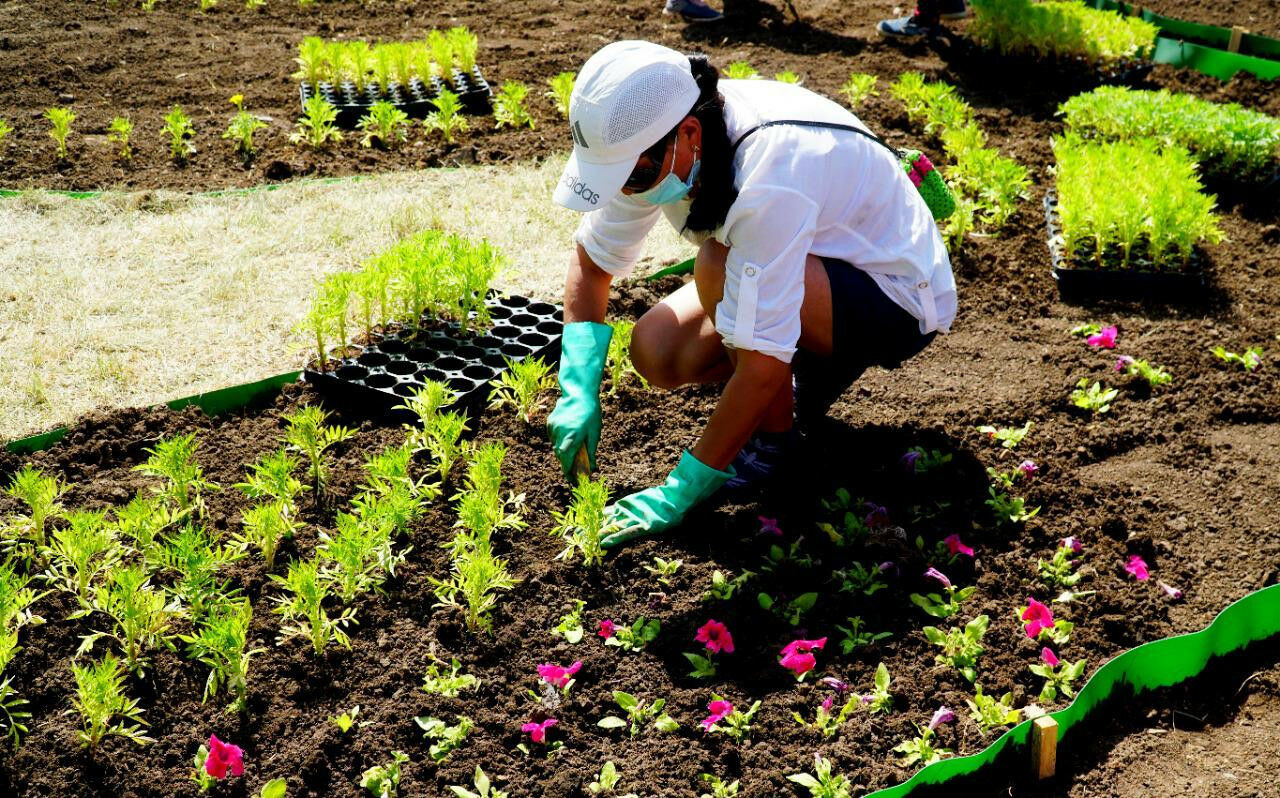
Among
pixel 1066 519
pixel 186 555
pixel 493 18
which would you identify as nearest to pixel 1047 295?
pixel 1066 519

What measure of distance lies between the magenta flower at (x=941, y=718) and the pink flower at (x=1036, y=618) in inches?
15.2

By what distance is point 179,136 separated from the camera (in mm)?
6043

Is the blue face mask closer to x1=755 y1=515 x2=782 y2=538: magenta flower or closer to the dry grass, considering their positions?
x1=755 y1=515 x2=782 y2=538: magenta flower

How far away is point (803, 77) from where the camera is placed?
731 centimetres

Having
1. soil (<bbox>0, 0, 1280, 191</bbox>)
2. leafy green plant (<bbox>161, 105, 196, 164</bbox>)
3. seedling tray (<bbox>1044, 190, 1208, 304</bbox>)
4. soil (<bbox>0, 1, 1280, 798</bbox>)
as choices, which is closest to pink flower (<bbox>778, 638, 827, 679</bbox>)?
soil (<bbox>0, 1, 1280, 798</bbox>)

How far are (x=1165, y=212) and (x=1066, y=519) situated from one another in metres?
1.76

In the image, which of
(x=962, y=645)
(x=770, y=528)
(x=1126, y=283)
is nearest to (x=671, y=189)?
(x=770, y=528)

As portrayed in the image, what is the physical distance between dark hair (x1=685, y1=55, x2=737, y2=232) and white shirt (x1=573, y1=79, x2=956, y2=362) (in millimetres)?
35

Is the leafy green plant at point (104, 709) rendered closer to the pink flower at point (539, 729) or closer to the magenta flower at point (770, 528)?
the pink flower at point (539, 729)

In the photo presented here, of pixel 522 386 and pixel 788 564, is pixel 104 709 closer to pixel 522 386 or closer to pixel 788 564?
pixel 522 386

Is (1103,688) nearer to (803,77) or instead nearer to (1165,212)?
(1165,212)

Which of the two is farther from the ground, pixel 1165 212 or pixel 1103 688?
pixel 1165 212

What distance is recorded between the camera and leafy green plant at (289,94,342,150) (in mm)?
6125

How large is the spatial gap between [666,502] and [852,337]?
769mm
